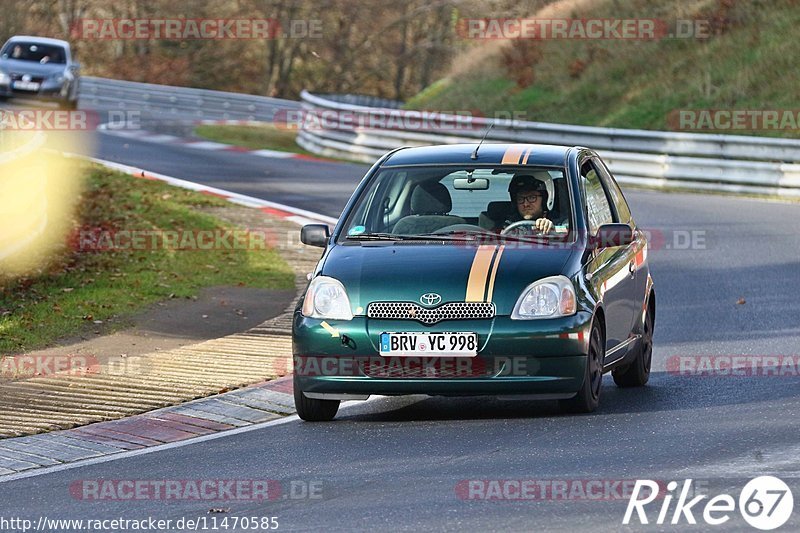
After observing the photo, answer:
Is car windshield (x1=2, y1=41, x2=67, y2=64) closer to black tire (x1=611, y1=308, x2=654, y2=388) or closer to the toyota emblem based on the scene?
black tire (x1=611, y1=308, x2=654, y2=388)

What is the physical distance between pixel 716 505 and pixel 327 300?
316cm

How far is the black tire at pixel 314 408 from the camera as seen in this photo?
9.36 m

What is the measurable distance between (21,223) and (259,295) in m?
3.09

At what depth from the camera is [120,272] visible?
52.9ft

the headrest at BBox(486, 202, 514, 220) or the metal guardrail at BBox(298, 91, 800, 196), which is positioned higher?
the headrest at BBox(486, 202, 514, 220)

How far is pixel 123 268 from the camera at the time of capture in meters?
16.4

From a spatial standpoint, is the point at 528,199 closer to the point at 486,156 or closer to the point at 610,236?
the point at 486,156

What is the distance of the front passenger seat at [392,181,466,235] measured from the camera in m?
9.91

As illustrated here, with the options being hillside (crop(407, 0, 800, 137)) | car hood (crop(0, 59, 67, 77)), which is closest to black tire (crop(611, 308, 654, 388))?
hillside (crop(407, 0, 800, 137))

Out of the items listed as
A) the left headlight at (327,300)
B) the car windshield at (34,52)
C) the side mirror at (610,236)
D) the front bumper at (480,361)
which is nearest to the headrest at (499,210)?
the side mirror at (610,236)

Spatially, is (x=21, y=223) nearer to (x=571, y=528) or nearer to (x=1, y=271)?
(x=1, y=271)

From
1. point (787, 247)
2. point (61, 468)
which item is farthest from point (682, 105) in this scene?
point (61, 468)

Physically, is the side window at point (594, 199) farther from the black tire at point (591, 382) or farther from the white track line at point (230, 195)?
the white track line at point (230, 195)

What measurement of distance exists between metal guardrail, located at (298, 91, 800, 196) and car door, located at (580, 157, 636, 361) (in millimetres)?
14245
